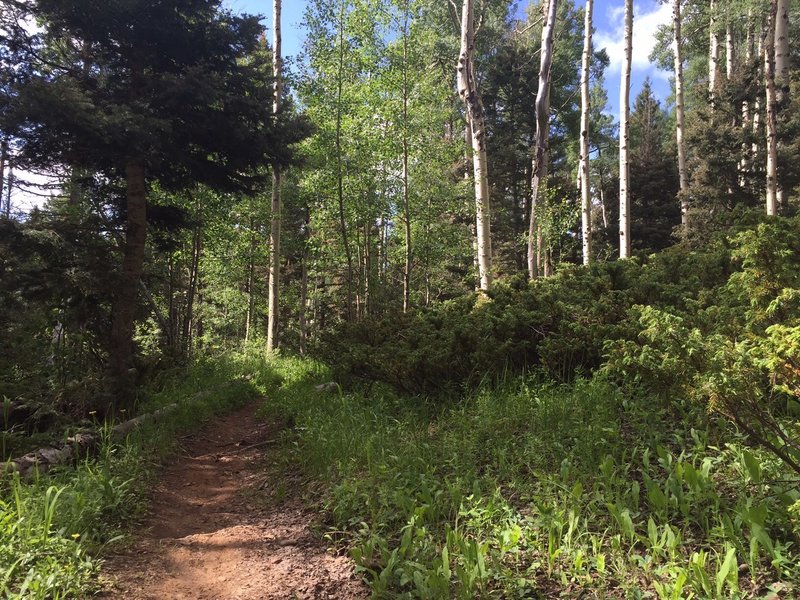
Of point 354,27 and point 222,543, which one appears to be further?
point 354,27

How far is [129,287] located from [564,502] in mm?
7101

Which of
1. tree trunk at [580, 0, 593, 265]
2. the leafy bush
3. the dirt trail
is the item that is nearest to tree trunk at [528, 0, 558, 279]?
tree trunk at [580, 0, 593, 265]

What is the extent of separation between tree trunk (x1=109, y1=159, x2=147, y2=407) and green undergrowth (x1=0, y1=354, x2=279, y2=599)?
2.96 feet

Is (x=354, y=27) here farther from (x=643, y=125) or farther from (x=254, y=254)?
(x=643, y=125)

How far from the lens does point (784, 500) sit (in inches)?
100

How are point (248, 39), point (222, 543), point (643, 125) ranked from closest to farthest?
1. point (222, 543)
2. point (248, 39)
3. point (643, 125)

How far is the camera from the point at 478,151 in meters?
9.91

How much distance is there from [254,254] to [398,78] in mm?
7226

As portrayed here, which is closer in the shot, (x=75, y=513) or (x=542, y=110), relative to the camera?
(x=75, y=513)

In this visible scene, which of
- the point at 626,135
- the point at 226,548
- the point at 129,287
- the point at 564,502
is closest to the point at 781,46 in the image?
the point at 626,135

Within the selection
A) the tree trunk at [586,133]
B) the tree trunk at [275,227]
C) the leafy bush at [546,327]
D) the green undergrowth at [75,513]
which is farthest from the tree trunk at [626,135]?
the green undergrowth at [75,513]

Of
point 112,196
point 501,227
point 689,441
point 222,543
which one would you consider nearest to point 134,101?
point 112,196

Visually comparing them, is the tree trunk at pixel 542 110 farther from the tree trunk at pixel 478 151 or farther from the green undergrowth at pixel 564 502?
the green undergrowth at pixel 564 502

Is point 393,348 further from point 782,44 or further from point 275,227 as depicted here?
point 782,44
